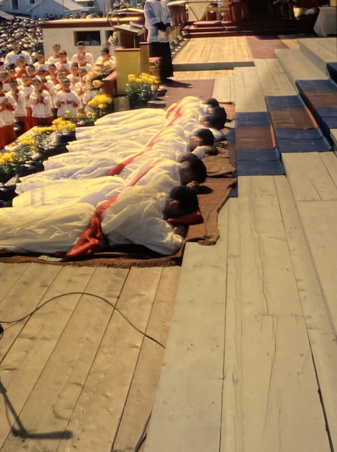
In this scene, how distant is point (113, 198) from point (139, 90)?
6.12 meters

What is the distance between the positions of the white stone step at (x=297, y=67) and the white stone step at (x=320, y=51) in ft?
0.27

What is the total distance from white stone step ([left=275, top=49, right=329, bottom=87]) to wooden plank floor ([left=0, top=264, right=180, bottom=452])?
5.82m

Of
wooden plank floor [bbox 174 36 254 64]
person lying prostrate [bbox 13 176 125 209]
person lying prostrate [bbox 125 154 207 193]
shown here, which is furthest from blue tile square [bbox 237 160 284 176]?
wooden plank floor [bbox 174 36 254 64]

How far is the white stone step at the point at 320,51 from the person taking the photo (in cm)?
961

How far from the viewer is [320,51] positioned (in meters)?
10.5

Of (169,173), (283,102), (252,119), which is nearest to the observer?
(169,173)

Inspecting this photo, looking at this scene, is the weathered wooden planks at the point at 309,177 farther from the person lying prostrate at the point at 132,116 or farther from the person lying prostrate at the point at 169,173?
the person lying prostrate at the point at 132,116


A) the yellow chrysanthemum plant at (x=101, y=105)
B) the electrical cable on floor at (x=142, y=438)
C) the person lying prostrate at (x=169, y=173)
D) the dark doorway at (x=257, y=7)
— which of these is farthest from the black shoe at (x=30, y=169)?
the dark doorway at (x=257, y=7)

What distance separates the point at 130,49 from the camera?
12383 mm

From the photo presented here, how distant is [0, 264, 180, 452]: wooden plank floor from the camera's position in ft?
9.78

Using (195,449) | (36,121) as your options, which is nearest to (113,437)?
(195,449)

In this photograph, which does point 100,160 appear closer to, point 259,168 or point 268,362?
point 259,168

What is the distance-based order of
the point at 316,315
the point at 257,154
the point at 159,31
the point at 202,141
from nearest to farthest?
the point at 316,315
the point at 257,154
the point at 202,141
the point at 159,31

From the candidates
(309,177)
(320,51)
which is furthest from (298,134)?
(320,51)
